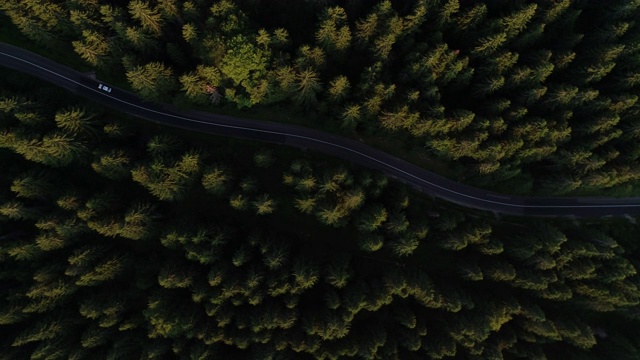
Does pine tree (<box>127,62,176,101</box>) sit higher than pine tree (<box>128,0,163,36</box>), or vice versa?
pine tree (<box>128,0,163,36</box>)

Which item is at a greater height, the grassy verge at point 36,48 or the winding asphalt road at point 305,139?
the grassy verge at point 36,48

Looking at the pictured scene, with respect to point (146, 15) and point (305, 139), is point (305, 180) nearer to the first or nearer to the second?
point (305, 139)

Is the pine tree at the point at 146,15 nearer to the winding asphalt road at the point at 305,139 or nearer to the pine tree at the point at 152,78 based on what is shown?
the pine tree at the point at 152,78

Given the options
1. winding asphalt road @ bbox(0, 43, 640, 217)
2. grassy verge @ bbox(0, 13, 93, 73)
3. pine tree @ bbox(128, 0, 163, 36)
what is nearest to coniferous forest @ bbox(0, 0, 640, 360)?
grassy verge @ bbox(0, 13, 93, 73)

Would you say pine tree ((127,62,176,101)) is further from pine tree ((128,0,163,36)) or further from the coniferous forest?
pine tree ((128,0,163,36))

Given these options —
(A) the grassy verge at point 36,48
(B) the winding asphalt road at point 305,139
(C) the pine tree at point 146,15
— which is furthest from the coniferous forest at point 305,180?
(B) the winding asphalt road at point 305,139

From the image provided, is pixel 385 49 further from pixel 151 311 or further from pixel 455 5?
pixel 151 311
